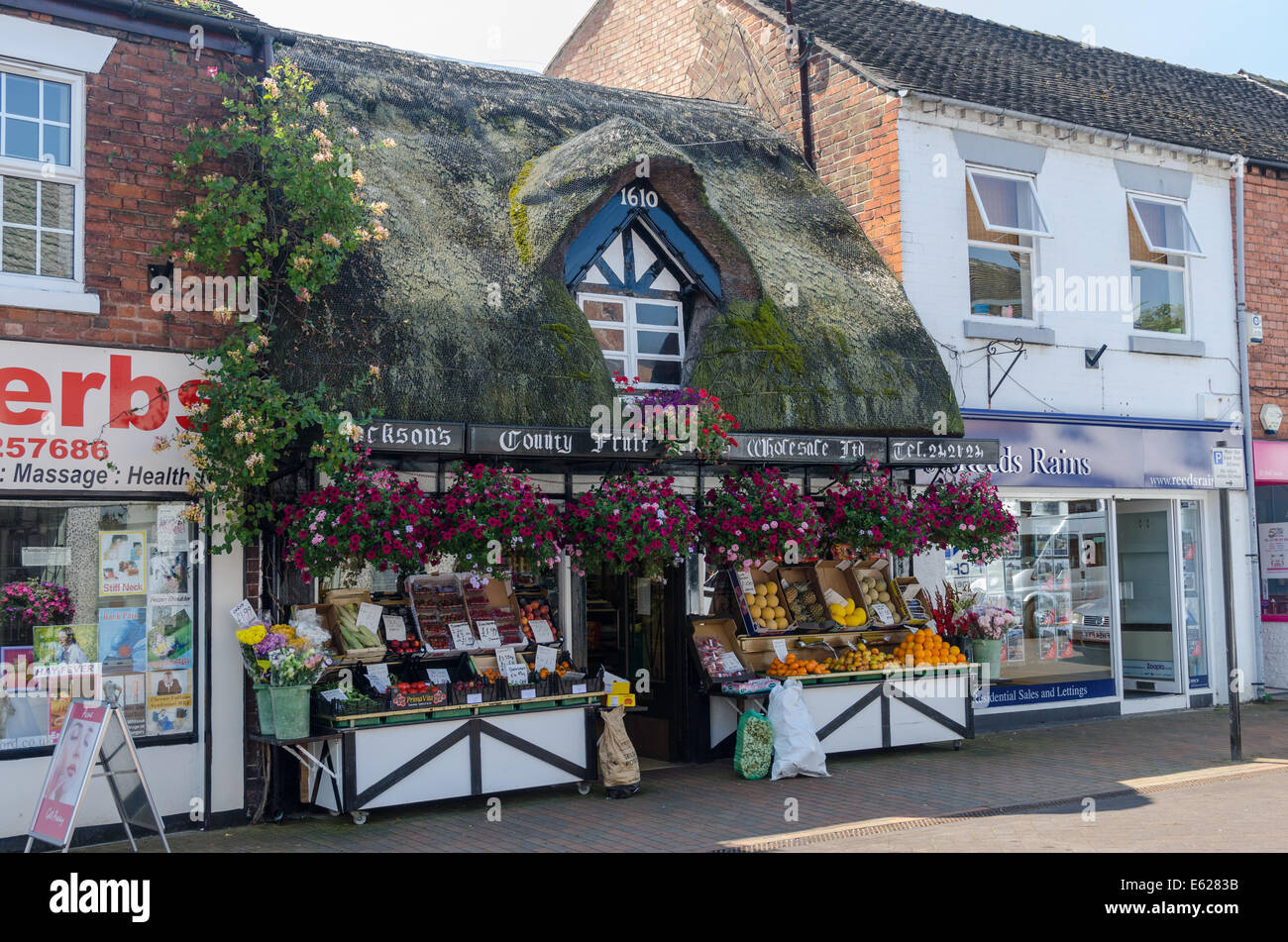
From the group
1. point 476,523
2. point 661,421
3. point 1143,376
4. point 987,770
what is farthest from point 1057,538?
point 476,523

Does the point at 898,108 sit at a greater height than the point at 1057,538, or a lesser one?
greater

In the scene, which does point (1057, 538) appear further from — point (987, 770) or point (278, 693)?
point (278, 693)

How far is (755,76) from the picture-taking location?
16062 millimetres

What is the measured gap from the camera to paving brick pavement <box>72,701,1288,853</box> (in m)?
8.65

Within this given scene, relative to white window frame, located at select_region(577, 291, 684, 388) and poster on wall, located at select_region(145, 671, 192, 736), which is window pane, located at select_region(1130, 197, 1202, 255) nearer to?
white window frame, located at select_region(577, 291, 684, 388)

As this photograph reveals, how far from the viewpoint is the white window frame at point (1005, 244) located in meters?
14.1

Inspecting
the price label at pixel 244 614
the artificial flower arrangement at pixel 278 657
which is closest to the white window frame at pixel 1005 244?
the artificial flower arrangement at pixel 278 657

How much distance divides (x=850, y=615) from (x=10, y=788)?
7.47 m

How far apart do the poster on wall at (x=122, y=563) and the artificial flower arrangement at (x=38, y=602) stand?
26 centimetres

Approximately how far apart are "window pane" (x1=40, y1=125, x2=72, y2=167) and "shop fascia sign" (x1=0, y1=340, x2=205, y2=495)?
4.65ft

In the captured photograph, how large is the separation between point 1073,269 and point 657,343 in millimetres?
5572

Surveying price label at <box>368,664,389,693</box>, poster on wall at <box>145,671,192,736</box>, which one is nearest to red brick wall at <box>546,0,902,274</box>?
price label at <box>368,664,389,693</box>

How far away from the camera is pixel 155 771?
29.5 feet

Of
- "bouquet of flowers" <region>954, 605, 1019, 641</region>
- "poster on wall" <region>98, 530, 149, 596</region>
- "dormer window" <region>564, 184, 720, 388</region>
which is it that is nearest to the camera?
"poster on wall" <region>98, 530, 149, 596</region>
